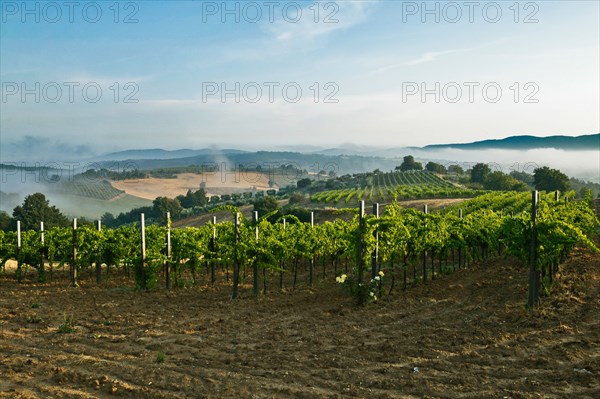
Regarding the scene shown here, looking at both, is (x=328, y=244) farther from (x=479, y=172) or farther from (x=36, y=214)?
(x=479, y=172)

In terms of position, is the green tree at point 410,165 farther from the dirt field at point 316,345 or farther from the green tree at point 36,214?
the dirt field at point 316,345

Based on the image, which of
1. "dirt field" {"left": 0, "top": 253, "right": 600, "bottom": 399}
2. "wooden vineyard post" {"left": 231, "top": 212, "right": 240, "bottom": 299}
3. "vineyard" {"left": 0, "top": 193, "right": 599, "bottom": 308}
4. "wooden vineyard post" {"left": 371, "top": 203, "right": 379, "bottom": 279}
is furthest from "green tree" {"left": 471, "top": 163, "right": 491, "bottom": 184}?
"wooden vineyard post" {"left": 231, "top": 212, "right": 240, "bottom": 299}

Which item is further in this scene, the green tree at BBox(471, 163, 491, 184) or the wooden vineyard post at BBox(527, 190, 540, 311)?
the green tree at BBox(471, 163, 491, 184)

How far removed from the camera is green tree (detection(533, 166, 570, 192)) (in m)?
72.6

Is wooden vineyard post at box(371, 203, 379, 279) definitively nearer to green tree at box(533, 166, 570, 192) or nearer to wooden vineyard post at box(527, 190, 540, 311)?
wooden vineyard post at box(527, 190, 540, 311)

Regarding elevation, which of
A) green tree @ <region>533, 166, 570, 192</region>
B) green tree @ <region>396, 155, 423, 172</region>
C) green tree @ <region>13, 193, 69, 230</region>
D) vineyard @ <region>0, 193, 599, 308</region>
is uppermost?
green tree @ <region>396, 155, 423, 172</region>

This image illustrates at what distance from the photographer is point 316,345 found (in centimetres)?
856

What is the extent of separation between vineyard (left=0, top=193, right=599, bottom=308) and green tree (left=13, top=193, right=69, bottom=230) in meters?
41.7

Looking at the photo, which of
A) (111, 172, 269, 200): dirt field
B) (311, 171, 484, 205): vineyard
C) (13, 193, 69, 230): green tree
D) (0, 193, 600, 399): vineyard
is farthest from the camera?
(111, 172, 269, 200): dirt field

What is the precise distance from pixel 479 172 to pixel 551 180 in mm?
26107

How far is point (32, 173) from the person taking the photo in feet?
596

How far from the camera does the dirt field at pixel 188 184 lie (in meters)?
148

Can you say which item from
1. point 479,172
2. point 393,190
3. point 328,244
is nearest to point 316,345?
point 328,244

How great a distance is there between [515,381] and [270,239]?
8.28 meters
